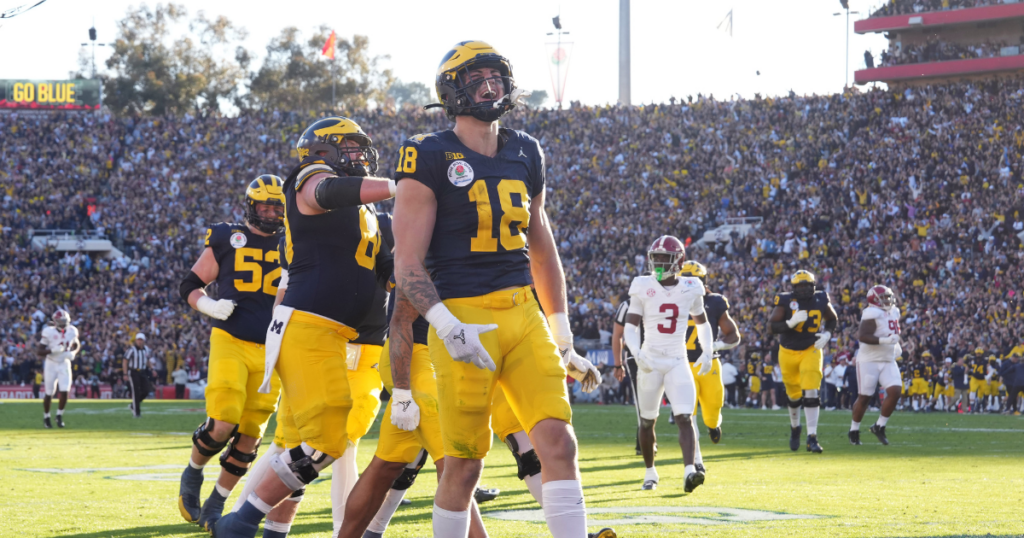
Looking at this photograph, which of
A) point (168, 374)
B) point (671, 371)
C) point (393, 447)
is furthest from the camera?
point (168, 374)

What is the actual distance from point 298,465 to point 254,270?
2.34 metres

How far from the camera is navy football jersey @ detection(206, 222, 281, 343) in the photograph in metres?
7.23

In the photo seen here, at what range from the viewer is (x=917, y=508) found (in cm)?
757

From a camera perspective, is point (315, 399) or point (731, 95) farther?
point (731, 95)

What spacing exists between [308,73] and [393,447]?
66.9 metres

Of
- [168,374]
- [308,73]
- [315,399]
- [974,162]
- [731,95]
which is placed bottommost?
[168,374]

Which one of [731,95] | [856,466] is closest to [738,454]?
[856,466]

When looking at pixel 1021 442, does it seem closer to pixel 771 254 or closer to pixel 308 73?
pixel 771 254

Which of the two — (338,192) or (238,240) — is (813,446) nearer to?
(238,240)

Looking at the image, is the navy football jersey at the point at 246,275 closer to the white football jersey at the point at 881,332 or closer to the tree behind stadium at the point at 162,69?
the white football jersey at the point at 881,332

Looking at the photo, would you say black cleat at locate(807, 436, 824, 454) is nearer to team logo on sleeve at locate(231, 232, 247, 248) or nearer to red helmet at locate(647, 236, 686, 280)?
red helmet at locate(647, 236, 686, 280)

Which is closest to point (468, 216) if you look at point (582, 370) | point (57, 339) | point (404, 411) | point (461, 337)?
point (461, 337)

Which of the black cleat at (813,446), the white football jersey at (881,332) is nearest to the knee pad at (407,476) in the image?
the black cleat at (813,446)

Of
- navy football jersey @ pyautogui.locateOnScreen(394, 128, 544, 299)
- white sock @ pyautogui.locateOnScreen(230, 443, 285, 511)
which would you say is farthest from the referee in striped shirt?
navy football jersey @ pyautogui.locateOnScreen(394, 128, 544, 299)
